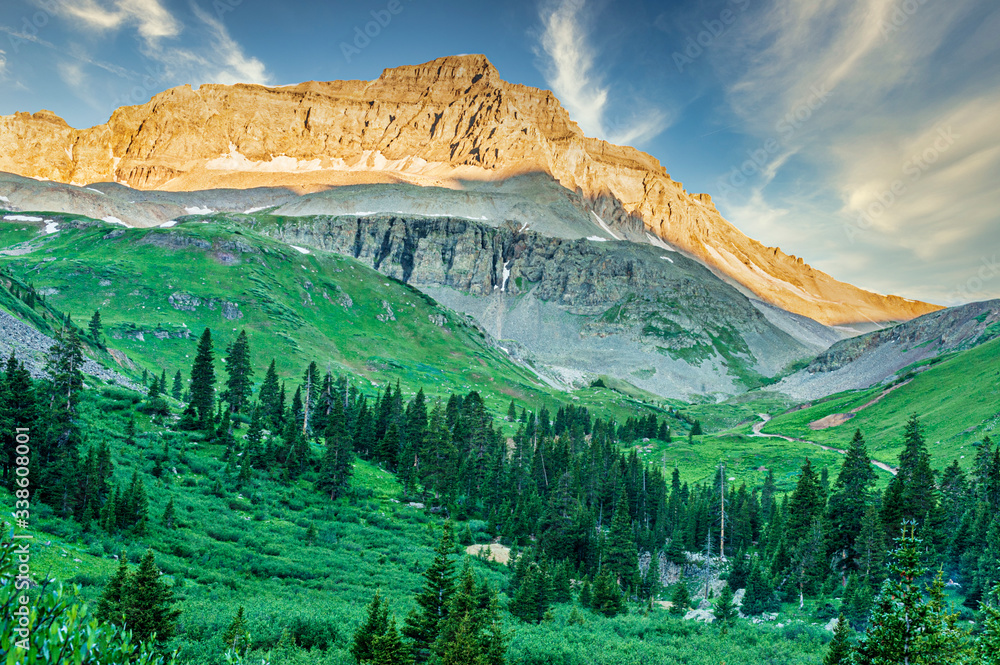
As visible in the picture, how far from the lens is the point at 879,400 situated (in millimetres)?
155125

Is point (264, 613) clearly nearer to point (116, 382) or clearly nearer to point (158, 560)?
point (158, 560)

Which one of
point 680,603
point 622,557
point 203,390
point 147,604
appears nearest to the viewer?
point 147,604

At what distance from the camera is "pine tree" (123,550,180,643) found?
805 inches

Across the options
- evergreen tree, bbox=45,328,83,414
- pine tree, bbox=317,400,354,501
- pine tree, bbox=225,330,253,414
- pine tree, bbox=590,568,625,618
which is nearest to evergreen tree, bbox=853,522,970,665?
pine tree, bbox=590,568,625,618

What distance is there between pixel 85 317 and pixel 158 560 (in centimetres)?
12389

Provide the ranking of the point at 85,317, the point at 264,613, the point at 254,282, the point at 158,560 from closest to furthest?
the point at 264,613, the point at 158,560, the point at 85,317, the point at 254,282

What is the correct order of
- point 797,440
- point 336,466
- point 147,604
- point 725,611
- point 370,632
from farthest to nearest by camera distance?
1. point 797,440
2. point 336,466
3. point 725,611
4. point 370,632
5. point 147,604

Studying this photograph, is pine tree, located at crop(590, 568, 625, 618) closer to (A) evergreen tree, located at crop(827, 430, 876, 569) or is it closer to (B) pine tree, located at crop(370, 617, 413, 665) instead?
(A) evergreen tree, located at crop(827, 430, 876, 569)

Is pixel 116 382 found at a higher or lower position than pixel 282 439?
higher

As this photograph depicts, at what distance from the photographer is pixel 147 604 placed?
68.6 feet

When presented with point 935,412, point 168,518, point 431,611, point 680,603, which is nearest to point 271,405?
point 168,518

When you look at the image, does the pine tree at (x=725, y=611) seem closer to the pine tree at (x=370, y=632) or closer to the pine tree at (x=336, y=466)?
the pine tree at (x=370, y=632)

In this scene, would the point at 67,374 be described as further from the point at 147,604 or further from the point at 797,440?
the point at 797,440

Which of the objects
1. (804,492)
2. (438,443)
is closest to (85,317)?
(438,443)
